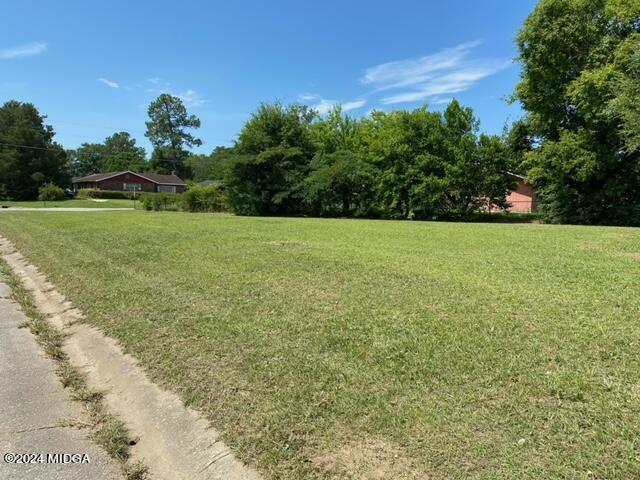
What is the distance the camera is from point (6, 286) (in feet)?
22.4

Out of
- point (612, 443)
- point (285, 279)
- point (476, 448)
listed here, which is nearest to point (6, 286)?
point (285, 279)

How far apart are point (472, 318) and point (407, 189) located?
22085 millimetres

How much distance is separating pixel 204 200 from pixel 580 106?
73.0ft

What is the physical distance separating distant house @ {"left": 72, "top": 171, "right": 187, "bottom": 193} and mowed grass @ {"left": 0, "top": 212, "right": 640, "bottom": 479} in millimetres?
66810

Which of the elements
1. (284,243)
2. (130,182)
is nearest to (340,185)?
(284,243)

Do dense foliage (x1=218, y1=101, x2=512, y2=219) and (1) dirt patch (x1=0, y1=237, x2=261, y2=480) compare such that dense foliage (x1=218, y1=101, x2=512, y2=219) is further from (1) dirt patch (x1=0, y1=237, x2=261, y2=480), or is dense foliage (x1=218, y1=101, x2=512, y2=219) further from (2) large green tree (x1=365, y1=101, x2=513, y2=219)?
(1) dirt patch (x1=0, y1=237, x2=261, y2=480)

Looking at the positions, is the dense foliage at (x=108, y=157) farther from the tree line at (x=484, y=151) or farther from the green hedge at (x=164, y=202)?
the tree line at (x=484, y=151)

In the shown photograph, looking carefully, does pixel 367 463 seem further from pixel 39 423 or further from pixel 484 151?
pixel 484 151

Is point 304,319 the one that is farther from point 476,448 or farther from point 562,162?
point 562,162

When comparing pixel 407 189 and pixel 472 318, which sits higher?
pixel 407 189

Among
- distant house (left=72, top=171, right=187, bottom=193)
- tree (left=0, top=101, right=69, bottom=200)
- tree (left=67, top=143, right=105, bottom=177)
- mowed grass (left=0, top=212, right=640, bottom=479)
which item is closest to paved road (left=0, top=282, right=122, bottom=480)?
mowed grass (left=0, top=212, right=640, bottom=479)

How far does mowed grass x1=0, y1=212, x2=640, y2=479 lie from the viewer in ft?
7.34

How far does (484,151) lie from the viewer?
2525 centimetres

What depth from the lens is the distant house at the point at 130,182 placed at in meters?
68.9
